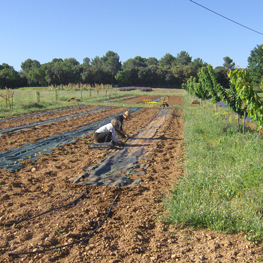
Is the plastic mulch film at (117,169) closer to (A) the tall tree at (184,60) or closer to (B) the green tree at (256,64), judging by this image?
(B) the green tree at (256,64)

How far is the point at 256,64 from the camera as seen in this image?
2238 inches

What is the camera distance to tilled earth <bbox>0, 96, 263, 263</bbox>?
10.5 feet

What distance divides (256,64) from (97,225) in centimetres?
6241

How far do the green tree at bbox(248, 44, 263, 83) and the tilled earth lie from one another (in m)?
53.1

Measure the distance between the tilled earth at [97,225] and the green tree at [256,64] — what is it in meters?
53.1

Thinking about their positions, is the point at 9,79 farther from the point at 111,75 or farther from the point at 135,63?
the point at 135,63

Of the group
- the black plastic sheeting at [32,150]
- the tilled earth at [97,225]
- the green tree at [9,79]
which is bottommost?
the tilled earth at [97,225]

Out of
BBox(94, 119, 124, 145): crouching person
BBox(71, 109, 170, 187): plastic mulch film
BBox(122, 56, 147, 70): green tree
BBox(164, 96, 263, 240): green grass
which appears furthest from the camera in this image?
BBox(122, 56, 147, 70): green tree

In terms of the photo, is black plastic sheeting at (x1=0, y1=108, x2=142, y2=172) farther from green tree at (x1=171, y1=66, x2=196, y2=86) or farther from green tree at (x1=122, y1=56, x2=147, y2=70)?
green tree at (x1=122, y1=56, x2=147, y2=70)

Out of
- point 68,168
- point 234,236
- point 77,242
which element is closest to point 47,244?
point 77,242

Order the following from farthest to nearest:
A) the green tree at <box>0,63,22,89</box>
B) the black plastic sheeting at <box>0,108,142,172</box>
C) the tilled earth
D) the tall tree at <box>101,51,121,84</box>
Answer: the tall tree at <box>101,51,121,84</box> < the green tree at <box>0,63,22,89</box> < the black plastic sheeting at <box>0,108,142,172</box> < the tilled earth

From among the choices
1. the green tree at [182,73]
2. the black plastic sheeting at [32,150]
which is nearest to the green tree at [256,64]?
the green tree at [182,73]

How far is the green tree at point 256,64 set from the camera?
52112 millimetres

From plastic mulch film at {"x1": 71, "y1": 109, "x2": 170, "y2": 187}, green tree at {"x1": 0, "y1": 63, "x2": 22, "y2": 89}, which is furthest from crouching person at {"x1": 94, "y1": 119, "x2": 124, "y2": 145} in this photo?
green tree at {"x1": 0, "y1": 63, "x2": 22, "y2": 89}
